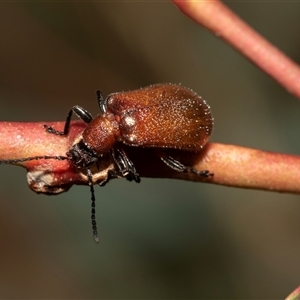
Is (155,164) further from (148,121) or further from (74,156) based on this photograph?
(148,121)

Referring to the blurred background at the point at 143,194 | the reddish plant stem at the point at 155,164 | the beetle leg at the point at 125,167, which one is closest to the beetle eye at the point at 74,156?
the reddish plant stem at the point at 155,164

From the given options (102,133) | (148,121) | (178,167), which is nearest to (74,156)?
(178,167)

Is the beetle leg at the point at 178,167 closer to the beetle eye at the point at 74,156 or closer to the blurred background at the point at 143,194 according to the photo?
the beetle eye at the point at 74,156

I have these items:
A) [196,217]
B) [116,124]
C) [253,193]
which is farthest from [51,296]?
[116,124]

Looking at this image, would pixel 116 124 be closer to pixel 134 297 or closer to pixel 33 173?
pixel 33 173

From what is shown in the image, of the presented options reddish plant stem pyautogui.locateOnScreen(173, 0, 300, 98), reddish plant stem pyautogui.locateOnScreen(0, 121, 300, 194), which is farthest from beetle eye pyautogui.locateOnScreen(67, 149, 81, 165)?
reddish plant stem pyautogui.locateOnScreen(173, 0, 300, 98)

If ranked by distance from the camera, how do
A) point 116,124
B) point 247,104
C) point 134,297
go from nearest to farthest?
point 116,124 < point 134,297 < point 247,104

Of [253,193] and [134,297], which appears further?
[253,193]
